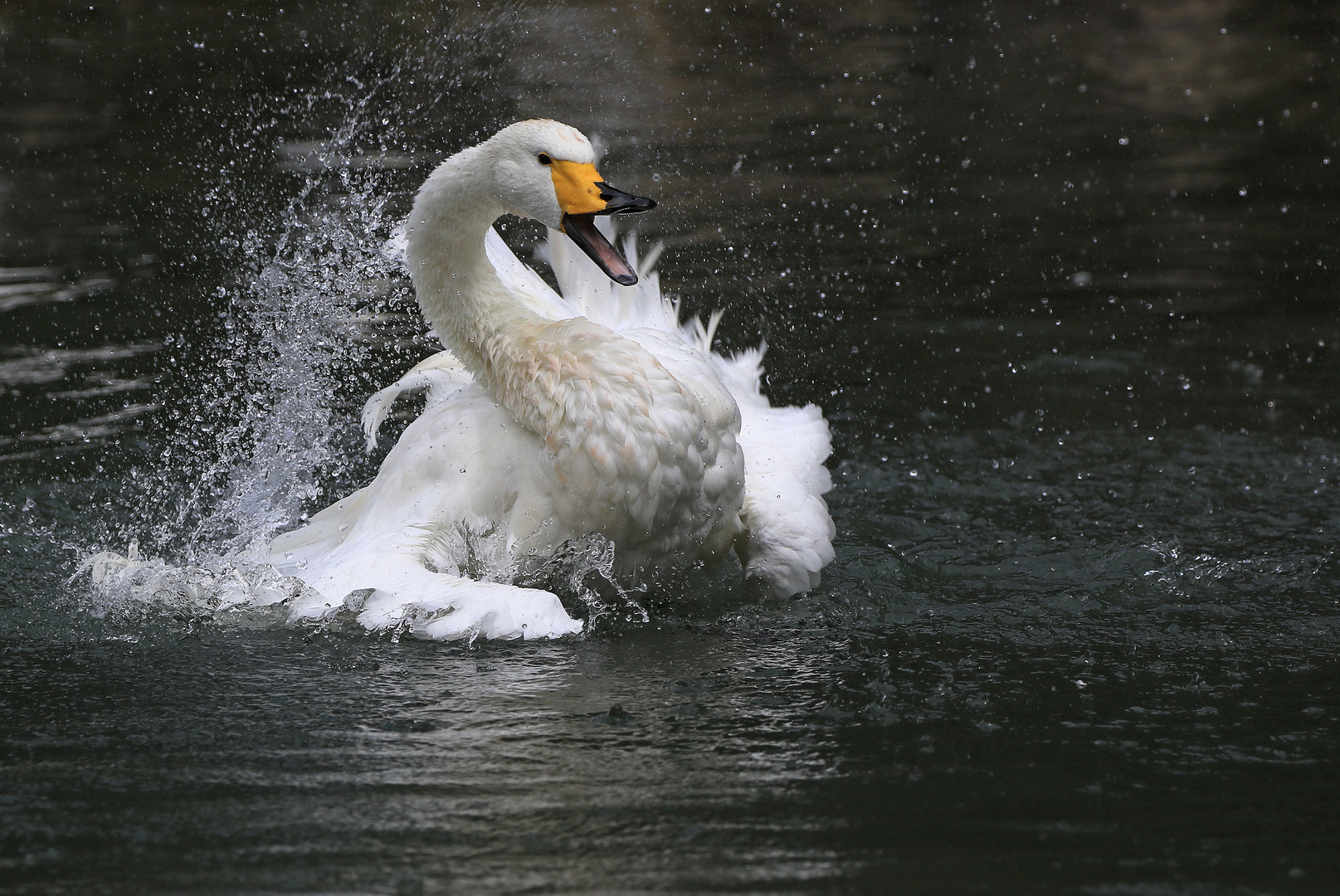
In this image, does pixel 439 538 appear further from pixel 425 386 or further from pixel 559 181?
pixel 425 386

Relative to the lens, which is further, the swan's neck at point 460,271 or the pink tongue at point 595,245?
A: the swan's neck at point 460,271

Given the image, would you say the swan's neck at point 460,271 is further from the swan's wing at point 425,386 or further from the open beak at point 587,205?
the swan's wing at point 425,386

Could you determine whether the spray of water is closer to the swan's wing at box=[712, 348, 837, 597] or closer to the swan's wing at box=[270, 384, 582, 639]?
the swan's wing at box=[270, 384, 582, 639]

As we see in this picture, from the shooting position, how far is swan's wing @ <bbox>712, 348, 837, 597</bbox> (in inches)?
205

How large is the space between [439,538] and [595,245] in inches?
43.8

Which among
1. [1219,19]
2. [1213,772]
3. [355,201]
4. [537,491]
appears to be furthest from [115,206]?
[1219,19]

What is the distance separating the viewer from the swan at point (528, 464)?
438 centimetres

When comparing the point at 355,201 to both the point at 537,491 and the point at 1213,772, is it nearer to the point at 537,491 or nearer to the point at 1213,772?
the point at 537,491

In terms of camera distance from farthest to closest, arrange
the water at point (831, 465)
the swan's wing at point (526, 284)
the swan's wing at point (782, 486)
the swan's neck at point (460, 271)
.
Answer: the swan's wing at point (526, 284)
the swan's wing at point (782, 486)
the swan's neck at point (460, 271)
the water at point (831, 465)

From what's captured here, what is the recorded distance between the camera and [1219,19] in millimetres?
16781

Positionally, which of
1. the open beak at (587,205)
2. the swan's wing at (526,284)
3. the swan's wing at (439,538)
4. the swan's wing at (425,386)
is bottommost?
the swan's wing at (439,538)

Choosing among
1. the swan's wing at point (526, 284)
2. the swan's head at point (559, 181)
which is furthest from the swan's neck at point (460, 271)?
the swan's wing at point (526, 284)

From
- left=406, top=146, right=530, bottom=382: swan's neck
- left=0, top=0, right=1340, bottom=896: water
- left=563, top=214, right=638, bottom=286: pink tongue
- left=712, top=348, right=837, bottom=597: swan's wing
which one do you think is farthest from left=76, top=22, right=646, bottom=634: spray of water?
left=563, top=214, right=638, bottom=286: pink tongue

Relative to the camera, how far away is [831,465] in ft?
22.3
